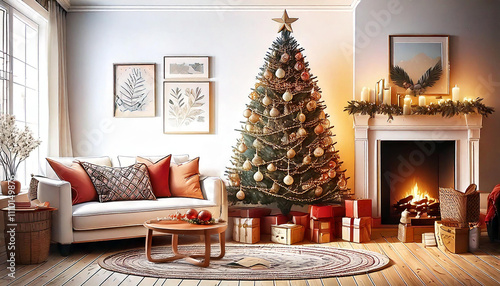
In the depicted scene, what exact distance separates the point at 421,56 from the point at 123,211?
3646mm

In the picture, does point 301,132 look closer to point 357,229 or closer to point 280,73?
point 280,73

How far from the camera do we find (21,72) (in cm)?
516

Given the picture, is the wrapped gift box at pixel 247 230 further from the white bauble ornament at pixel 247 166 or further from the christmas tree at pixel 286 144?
the white bauble ornament at pixel 247 166

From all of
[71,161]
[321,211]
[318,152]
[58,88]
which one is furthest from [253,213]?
[58,88]

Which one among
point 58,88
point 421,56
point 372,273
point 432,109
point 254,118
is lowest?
point 372,273

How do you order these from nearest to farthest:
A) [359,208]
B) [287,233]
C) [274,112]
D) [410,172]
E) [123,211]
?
1. [123,211]
2. [287,233]
3. [359,208]
4. [274,112]
5. [410,172]

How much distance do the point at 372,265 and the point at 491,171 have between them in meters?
2.59

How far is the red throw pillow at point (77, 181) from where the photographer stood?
4.63m

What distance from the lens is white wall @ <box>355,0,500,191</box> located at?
5.83m

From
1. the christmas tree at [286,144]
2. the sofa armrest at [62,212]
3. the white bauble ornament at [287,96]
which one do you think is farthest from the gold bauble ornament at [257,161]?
the sofa armrest at [62,212]

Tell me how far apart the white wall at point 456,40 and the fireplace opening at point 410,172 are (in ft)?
1.54

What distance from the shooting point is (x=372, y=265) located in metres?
4.01

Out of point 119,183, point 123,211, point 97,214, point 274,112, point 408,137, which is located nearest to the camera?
point 97,214

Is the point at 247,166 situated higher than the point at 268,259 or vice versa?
the point at 247,166
